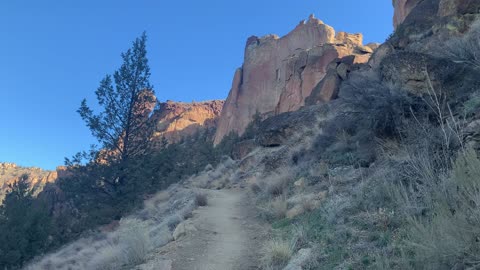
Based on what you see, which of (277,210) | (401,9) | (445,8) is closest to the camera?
(277,210)

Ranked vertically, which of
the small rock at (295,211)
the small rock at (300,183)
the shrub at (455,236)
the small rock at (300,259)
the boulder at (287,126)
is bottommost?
the small rock at (300,259)

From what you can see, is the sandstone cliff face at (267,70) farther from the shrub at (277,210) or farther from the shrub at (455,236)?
the shrub at (455,236)

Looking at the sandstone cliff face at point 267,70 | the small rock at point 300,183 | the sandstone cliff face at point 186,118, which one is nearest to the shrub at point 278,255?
the small rock at point 300,183

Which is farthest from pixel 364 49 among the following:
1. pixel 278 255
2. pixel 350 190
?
pixel 278 255

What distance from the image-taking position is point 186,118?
8362cm

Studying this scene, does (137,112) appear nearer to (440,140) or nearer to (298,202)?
(298,202)

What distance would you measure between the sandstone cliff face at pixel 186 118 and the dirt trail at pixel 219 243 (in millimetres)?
65168

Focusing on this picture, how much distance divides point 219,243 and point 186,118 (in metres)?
75.8

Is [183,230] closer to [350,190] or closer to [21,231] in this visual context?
[350,190]

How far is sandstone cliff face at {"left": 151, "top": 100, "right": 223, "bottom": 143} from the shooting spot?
7988 centimetres

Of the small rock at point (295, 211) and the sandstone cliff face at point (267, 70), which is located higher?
the sandstone cliff face at point (267, 70)

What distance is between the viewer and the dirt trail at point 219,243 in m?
7.32

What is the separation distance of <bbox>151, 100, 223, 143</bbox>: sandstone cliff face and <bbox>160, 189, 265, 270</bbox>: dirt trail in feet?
214

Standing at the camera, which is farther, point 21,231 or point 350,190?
point 21,231
